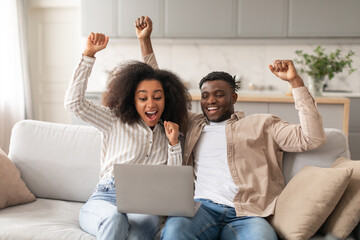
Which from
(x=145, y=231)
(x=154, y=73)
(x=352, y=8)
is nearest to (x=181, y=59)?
(x=352, y=8)

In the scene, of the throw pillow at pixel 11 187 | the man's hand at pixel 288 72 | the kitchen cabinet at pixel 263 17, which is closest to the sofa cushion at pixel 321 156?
the man's hand at pixel 288 72

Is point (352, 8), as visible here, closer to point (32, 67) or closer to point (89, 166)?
point (89, 166)

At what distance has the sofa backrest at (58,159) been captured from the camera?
2.25 metres

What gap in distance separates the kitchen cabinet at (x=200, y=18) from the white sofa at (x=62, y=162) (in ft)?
Answer: 8.60

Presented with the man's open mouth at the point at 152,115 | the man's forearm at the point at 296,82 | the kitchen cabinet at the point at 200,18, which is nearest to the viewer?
the man's forearm at the point at 296,82

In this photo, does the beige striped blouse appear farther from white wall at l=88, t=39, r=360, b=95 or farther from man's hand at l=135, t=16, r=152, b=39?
white wall at l=88, t=39, r=360, b=95

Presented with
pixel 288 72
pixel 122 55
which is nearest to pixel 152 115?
pixel 288 72

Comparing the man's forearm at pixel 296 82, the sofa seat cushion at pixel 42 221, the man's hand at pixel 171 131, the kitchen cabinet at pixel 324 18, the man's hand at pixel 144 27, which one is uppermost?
the kitchen cabinet at pixel 324 18

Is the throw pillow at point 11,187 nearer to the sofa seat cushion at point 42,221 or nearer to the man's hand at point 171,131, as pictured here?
the sofa seat cushion at point 42,221

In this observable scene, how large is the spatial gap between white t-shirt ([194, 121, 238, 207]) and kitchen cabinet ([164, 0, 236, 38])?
8.82 ft

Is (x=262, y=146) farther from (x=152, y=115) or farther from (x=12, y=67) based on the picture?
(x=12, y=67)

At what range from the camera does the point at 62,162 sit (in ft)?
7.48

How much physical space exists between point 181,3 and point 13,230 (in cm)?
341

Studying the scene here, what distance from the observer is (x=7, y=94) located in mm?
4793
